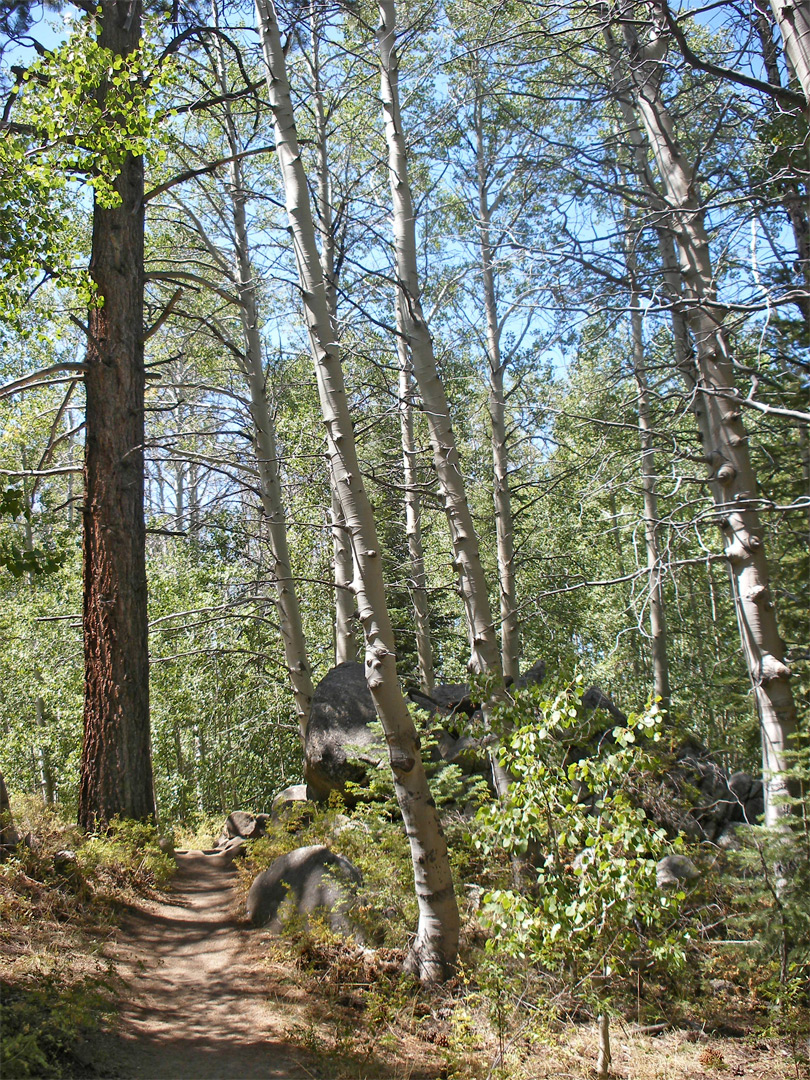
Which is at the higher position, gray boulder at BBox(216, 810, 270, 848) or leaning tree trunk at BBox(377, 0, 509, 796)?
leaning tree trunk at BBox(377, 0, 509, 796)

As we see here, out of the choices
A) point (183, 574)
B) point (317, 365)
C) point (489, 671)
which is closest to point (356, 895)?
point (489, 671)

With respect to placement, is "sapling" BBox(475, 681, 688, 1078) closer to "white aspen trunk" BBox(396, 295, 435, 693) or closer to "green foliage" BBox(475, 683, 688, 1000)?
"green foliage" BBox(475, 683, 688, 1000)

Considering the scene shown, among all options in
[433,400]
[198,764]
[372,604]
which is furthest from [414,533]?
[198,764]

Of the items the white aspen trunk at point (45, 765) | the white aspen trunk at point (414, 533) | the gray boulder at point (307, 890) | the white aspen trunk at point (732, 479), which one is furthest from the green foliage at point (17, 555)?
the white aspen trunk at point (45, 765)

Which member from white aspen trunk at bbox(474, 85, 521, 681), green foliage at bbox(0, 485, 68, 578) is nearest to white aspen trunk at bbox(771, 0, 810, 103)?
green foliage at bbox(0, 485, 68, 578)

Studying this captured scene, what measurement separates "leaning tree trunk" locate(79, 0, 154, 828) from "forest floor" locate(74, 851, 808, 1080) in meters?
1.87

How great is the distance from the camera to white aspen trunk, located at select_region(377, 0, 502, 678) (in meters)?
5.94

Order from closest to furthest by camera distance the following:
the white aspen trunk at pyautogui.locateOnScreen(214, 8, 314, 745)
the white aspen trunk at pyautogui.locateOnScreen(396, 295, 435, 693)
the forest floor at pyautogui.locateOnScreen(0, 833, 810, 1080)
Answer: the forest floor at pyautogui.locateOnScreen(0, 833, 810, 1080)
the white aspen trunk at pyautogui.locateOnScreen(214, 8, 314, 745)
the white aspen trunk at pyautogui.locateOnScreen(396, 295, 435, 693)

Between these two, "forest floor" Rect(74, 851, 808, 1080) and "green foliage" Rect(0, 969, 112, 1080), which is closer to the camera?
"green foliage" Rect(0, 969, 112, 1080)

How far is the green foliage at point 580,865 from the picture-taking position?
3.54 meters

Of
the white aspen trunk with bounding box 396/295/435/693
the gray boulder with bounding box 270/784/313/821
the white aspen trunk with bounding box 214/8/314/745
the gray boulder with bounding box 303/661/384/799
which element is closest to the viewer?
the gray boulder with bounding box 303/661/384/799

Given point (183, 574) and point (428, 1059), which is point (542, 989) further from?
point (183, 574)

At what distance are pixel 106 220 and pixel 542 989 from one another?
306 inches

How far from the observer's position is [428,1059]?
417 cm
